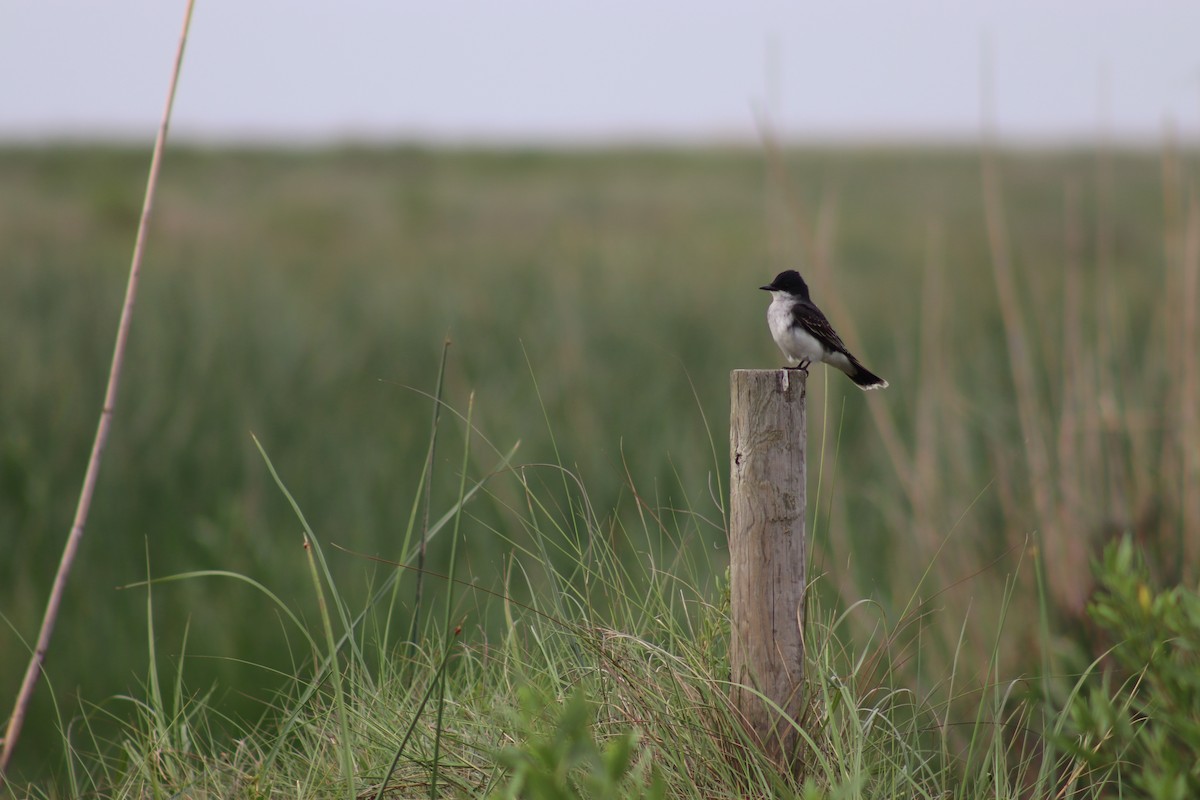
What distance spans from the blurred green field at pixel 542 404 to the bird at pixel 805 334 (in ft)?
0.59

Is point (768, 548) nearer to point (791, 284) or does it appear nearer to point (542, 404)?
point (542, 404)

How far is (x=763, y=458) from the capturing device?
2.15 m

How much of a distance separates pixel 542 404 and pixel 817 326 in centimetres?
83

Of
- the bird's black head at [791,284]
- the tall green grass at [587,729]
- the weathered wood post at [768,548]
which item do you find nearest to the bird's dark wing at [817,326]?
the bird's black head at [791,284]

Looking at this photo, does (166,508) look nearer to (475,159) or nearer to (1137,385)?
(1137,385)

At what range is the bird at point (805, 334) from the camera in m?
2.67

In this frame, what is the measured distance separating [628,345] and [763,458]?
6.25 m

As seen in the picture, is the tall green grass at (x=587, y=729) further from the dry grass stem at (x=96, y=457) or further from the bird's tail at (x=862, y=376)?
the bird's tail at (x=862, y=376)

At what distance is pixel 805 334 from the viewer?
2.68 m

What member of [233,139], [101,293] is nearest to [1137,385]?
[101,293]

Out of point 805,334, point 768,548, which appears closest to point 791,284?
point 805,334

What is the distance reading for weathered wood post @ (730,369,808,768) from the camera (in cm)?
210

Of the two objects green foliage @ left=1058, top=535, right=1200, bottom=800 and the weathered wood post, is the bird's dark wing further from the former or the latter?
green foliage @ left=1058, top=535, right=1200, bottom=800

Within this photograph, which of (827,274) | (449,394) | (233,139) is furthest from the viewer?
(233,139)
